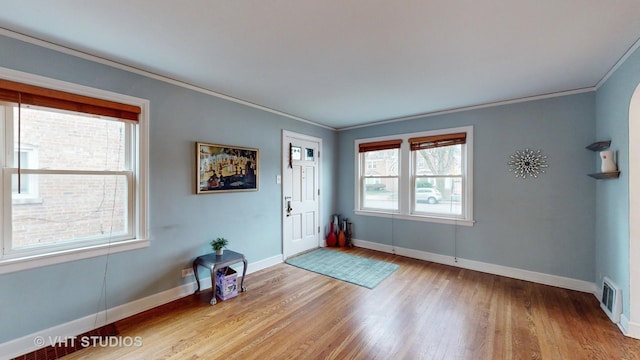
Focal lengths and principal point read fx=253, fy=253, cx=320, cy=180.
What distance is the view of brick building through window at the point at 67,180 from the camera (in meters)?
2.01

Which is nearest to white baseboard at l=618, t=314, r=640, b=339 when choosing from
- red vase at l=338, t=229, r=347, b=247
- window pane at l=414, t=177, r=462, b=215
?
window pane at l=414, t=177, r=462, b=215

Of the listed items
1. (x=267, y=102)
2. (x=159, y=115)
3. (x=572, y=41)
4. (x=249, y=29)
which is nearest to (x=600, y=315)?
(x=572, y=41)

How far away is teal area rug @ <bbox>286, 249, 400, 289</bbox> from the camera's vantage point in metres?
3.41

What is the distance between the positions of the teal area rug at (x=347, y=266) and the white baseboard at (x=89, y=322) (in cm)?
150

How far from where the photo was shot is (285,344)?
2082mm

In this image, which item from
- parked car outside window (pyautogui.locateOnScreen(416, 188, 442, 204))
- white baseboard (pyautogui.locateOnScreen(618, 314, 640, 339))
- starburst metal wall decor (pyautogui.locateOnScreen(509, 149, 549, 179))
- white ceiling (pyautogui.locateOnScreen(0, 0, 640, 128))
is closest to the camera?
white ceiling (pyautogui.locateOnScreen(0, 0, 640, 128))

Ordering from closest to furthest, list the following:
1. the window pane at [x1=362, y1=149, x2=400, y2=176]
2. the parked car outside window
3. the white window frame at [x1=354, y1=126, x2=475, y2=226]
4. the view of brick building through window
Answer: the view of brick building through window
the white window frame at [x1=354, y1=126, x2=475, y2=226]
the parked car outside window
the window pane at [x1=362, y1=149, x2=400, y2=176]

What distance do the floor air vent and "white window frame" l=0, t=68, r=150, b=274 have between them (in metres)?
4.54

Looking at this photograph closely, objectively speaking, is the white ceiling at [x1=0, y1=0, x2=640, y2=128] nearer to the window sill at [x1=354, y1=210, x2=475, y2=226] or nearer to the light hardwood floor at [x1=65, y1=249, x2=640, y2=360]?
the window sill at [x1=354, y1=210, x2=475, y2=226]

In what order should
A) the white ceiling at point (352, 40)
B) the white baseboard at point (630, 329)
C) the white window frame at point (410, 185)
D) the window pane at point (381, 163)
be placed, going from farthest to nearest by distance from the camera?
1. the window pane at point (381, 163)
2. the white window frame at point (410, 185)
3. the white baseboard at point (630, 329)
4. the white ceiling at point (352, 40)

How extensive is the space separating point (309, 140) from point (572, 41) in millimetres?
3452

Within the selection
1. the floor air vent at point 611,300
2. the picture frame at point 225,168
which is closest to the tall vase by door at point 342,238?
the picture frame at point 225,168

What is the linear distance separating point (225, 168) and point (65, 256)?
66.1 inches

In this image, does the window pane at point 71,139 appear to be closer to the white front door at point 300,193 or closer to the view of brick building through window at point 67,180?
the view of brick building through window at point 67,180
